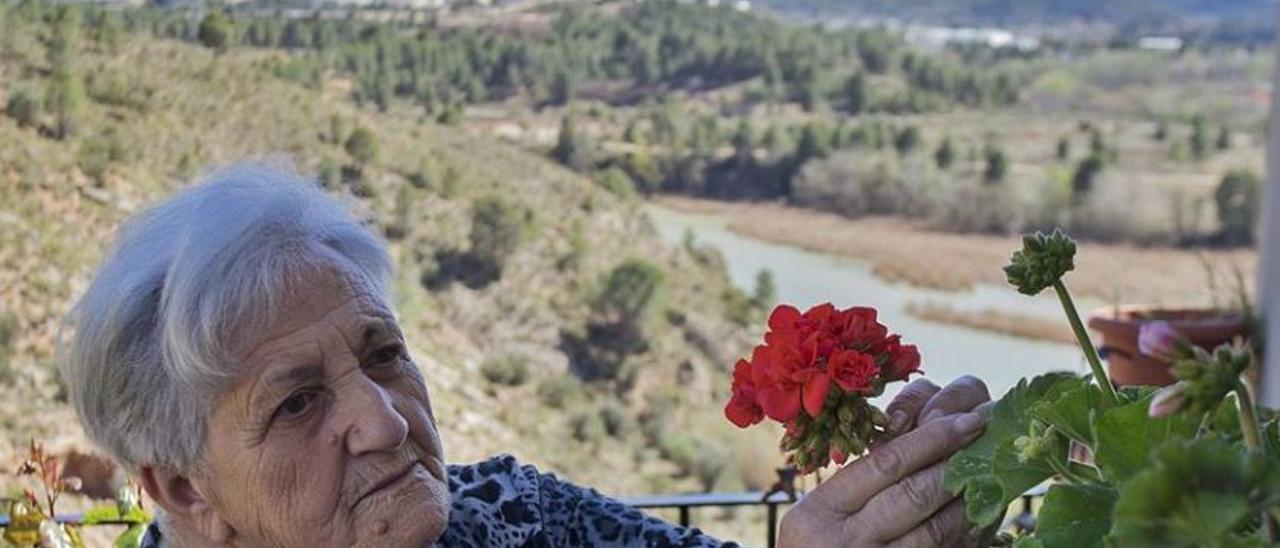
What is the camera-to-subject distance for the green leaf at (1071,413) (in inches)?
33.2

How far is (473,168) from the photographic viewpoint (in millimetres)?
5082

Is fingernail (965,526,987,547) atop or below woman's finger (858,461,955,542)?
below

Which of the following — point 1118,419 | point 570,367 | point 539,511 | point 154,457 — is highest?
point 1118,419

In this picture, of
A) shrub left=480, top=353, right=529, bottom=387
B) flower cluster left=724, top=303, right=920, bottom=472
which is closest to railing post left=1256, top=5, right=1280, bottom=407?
shrub left=480, top=353, right=529, bottom=387

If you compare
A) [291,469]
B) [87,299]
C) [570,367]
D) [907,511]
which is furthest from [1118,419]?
[570,367]

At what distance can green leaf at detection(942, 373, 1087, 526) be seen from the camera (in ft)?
3.13

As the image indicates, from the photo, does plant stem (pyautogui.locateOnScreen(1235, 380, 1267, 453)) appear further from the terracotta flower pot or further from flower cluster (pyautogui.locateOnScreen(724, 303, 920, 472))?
the terracotta flower pot

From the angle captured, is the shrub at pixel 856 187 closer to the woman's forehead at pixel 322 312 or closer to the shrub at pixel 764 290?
the shrub at pixel 764 290

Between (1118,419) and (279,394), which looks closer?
(1118,419)

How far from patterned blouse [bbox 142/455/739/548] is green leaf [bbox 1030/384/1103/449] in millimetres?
783

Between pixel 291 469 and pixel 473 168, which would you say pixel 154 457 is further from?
pixel 473 168

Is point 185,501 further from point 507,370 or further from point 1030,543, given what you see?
point 507,370

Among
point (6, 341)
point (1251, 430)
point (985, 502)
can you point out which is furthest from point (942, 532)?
point (6, 341)

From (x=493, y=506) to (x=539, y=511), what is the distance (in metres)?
0.05
